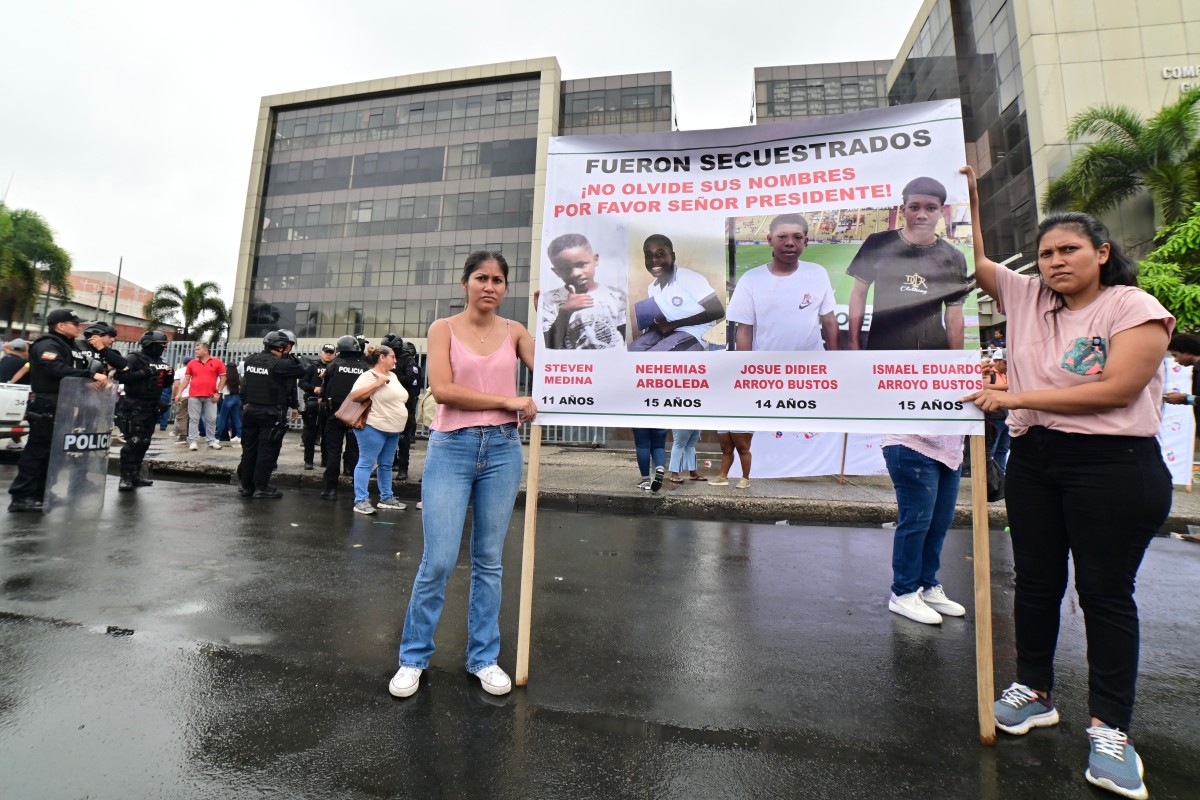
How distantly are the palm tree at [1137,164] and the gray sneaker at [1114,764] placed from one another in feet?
73.7

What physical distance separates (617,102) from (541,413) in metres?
42.8

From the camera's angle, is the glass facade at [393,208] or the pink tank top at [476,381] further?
the glass facade at [393,208]

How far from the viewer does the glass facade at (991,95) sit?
79.2 feet

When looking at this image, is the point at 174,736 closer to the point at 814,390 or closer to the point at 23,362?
the point at 814,390

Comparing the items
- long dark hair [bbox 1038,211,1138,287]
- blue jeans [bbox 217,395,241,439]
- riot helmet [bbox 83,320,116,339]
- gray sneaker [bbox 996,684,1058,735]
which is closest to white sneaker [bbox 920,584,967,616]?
gray sneaker [bbox 996,684,1058,735]

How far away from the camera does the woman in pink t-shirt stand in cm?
196

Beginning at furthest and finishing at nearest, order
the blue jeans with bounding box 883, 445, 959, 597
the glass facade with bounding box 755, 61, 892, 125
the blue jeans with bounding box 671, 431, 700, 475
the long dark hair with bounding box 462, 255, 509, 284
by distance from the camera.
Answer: the glass facade with bounding box 755, 61, 892, 125
the blue jeans with bounding box 671, 431, 700, 475
the blue jeans with bounding box 883, 445, 959, 597
the long dark hair with bounding box 462, 255, 509, 284

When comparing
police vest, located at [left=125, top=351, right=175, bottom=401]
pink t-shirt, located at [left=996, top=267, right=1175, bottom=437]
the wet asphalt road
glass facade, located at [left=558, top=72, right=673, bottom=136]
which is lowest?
the wet asphalt road

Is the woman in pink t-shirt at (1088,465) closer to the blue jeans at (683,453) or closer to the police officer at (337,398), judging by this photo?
the blue jeans at (683,453)

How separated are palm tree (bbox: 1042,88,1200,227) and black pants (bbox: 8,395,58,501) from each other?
2595 cm

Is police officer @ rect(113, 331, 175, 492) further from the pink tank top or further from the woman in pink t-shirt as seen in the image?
the woman in pink t-shirt

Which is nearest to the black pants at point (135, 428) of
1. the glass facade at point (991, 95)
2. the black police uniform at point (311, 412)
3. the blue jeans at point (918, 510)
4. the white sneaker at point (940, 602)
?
the black police uniform at point (311, 412)

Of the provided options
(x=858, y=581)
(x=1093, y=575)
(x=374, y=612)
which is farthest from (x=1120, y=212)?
(x=374, y=612)

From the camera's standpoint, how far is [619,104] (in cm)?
3972
